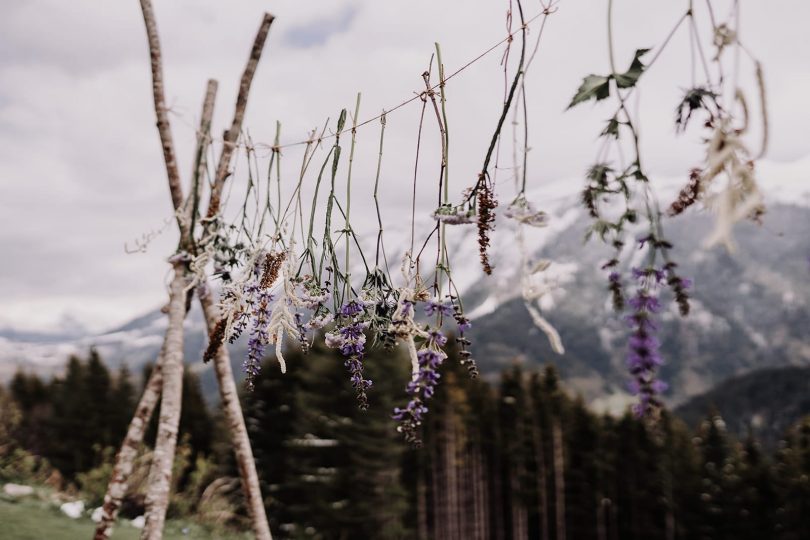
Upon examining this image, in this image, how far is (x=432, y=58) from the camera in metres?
2.54

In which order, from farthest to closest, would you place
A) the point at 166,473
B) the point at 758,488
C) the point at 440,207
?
the point at 758,488 < the point at 166,473 < the point at 440,207

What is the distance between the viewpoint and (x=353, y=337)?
2521mm

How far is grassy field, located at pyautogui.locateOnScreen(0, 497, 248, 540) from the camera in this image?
6.32 metres

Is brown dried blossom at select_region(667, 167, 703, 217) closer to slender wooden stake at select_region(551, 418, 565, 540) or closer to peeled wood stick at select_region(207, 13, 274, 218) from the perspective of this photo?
peeled wood stick at select_region(207, 13, 274, 218)

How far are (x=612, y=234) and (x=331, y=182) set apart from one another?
147 cm

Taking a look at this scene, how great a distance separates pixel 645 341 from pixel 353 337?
1.20 m

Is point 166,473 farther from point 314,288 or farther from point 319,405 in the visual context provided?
point 319,405

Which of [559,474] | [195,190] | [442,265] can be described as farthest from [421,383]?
[559,474]

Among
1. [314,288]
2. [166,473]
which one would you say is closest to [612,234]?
[314,288]

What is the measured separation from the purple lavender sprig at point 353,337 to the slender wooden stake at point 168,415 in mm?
1880

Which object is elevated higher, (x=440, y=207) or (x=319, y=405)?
(x=319, y=405)

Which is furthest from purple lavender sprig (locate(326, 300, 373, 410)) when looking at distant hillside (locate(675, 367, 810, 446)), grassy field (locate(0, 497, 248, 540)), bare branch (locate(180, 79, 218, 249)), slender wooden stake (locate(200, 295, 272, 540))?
distant hillside (locate(675, 367, 810, 446))

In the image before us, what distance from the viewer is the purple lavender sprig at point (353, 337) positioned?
8.25ft

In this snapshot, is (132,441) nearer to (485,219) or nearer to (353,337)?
(353,337)
